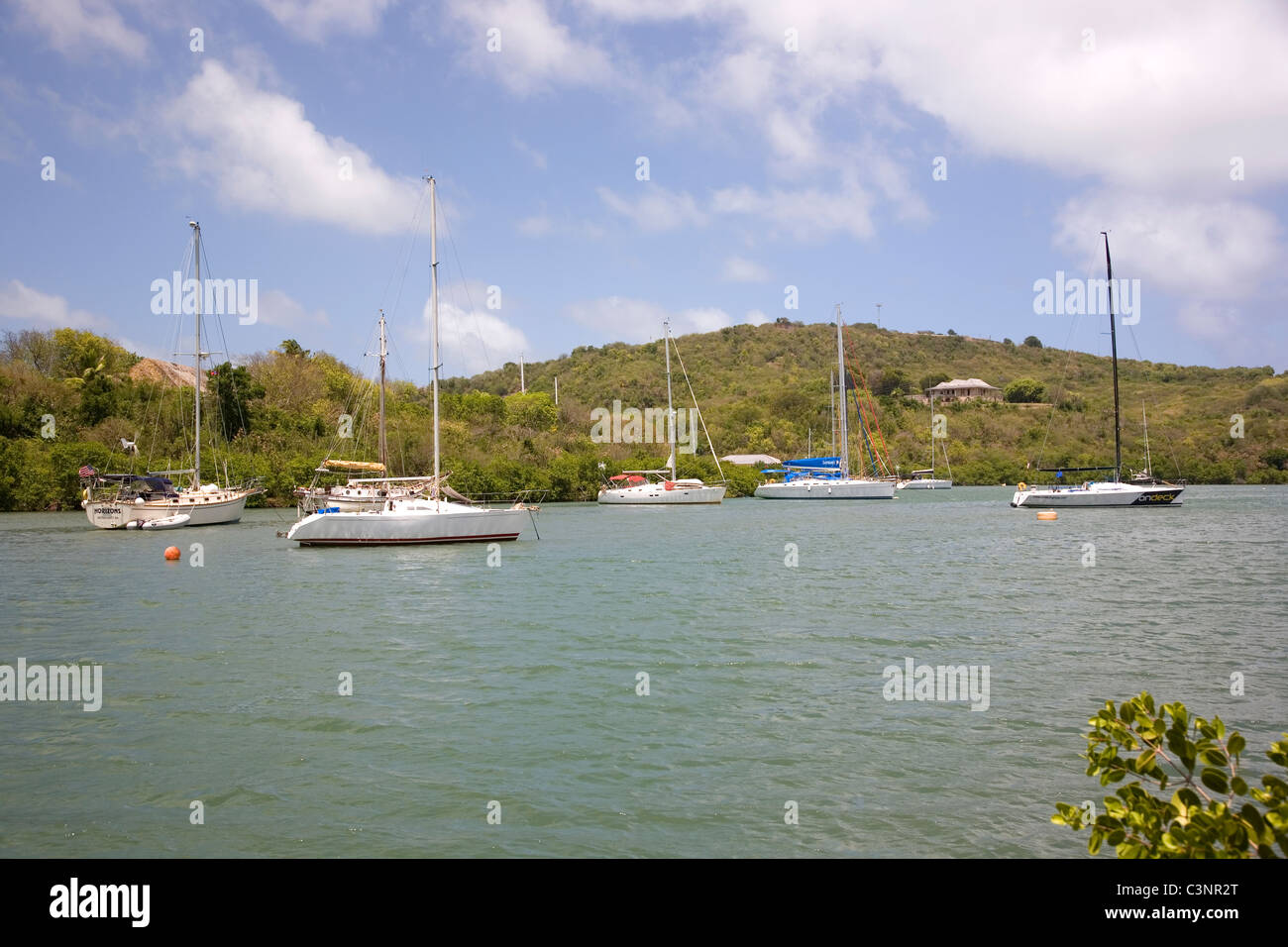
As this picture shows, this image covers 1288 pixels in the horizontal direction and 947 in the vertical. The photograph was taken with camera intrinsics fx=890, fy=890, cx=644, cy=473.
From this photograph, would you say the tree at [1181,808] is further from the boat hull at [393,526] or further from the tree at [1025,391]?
the tree at [1025,391]

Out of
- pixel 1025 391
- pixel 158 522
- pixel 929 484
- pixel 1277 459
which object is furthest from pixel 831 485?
pixel 1025 391

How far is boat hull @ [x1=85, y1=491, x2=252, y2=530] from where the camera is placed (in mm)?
43219

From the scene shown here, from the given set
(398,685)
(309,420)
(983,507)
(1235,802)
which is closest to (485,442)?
(309,420)

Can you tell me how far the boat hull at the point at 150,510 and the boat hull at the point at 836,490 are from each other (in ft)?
147

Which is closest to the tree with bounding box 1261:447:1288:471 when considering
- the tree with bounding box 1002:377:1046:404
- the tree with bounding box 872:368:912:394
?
the tree with bounding box 1002:377:1046:404

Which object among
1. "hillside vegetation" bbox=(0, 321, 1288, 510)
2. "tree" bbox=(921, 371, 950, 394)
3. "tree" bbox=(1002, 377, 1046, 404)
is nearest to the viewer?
"hillside vegetation" bbox=(0, 321, 1288, 510)

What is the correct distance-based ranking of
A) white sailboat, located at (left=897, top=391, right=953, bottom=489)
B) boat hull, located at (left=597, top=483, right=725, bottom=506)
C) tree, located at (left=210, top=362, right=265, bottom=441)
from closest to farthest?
tree, located at (left=210, top=362, right=265, bottom=441)
boat hull, located at (left=597, top=483, right=725, bottom=506)
white sailboat, located at (left=897, top=391, right=953, bottom=489)

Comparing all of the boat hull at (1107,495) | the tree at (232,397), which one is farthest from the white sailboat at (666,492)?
the tree at (232,397)

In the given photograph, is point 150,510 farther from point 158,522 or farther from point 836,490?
point 836,490

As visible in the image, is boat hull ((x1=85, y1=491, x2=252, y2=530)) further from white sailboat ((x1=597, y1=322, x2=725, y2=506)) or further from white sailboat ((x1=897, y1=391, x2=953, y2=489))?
white sailboat ((x1=897, y1=391, x2=953, y2=489))

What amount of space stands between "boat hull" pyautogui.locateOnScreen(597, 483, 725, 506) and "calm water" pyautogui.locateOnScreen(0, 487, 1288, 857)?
4035 cm

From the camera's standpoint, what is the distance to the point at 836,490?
239 feet

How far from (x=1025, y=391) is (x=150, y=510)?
11411 cm
